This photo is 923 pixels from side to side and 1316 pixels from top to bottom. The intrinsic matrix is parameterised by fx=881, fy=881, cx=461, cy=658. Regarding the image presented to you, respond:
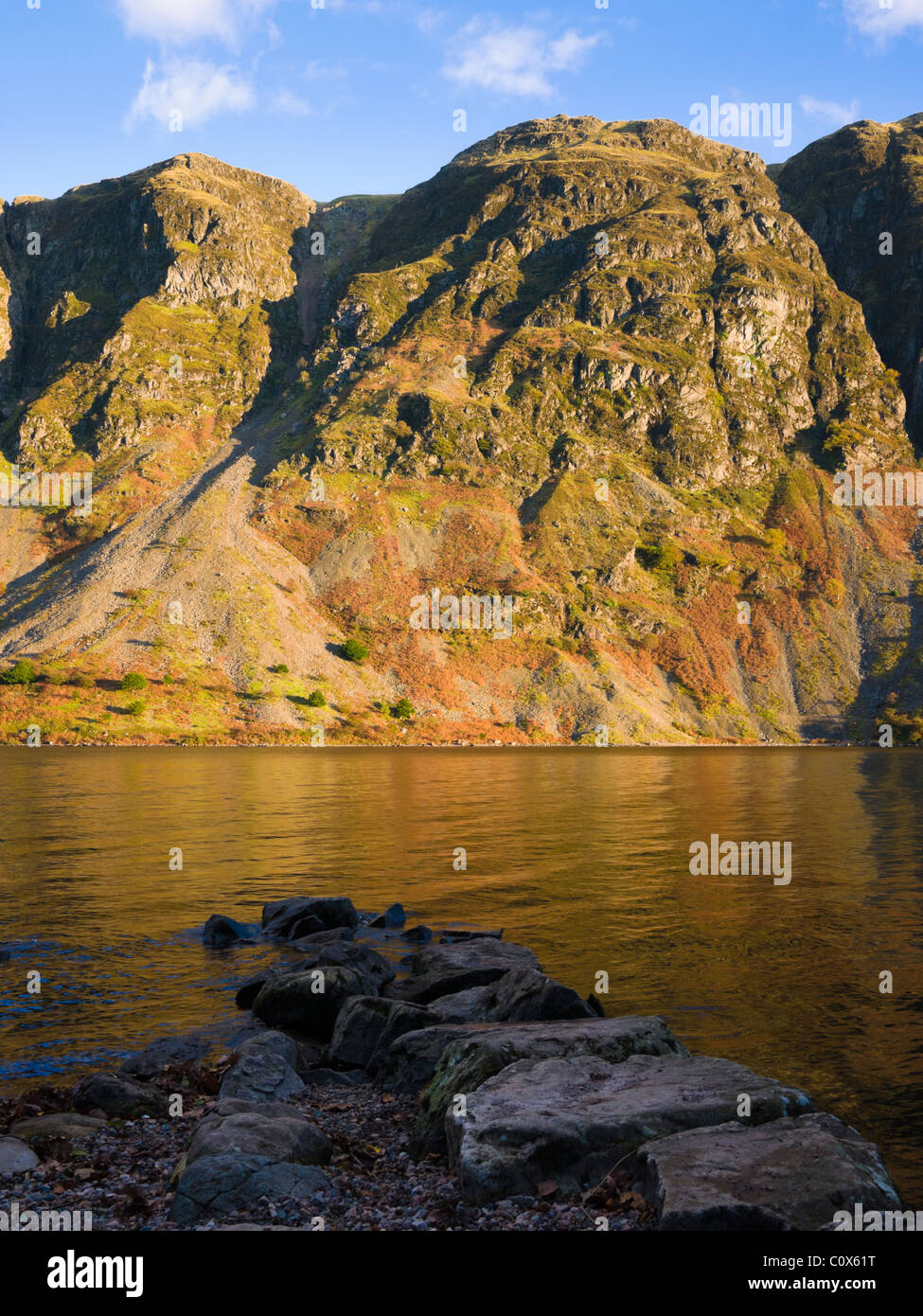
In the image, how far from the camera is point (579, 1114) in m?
12.4

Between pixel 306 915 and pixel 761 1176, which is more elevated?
pixel 761 1176

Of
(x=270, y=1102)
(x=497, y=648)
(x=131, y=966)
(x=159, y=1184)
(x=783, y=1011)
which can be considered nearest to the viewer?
(x=159, y=1184)

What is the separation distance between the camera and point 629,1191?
424 inches

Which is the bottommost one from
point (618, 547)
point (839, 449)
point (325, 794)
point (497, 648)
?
point (325, 794)

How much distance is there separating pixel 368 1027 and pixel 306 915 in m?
11.3

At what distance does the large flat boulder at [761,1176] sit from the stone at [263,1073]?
22.6 feet

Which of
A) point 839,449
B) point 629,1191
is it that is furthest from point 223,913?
point 839,449

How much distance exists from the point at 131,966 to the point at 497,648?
12029cm

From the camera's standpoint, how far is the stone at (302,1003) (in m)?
20.3

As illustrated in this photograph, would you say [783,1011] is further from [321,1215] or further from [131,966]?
[131,966]
